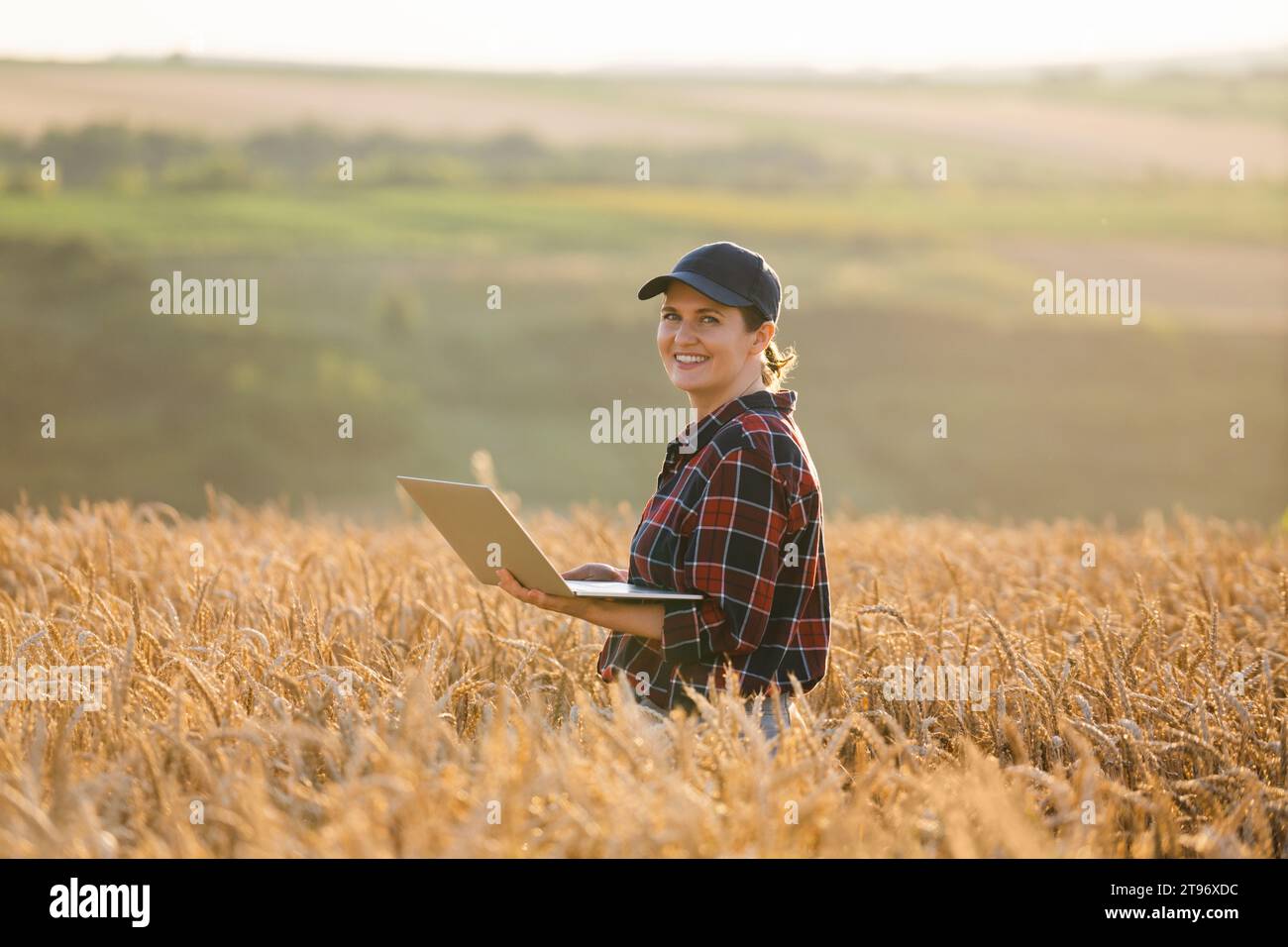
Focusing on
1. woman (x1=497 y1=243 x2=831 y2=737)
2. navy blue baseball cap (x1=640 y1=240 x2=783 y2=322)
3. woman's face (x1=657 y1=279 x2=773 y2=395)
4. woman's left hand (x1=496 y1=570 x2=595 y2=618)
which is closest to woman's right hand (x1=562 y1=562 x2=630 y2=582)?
woman (x1=497 y1=243 x2=831 y2=737)

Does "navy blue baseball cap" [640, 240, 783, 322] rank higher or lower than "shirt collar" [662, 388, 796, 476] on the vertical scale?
higher

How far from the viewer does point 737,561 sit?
3.30 metres

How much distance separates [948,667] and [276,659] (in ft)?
6.75

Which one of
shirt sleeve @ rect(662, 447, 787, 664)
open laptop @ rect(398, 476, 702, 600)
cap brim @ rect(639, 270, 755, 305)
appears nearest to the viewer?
open laptop @ rect(398, 476, 702, 600)

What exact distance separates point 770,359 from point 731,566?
3.19 feet

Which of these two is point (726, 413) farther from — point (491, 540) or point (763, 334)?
point (491, 540)

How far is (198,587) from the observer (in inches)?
187

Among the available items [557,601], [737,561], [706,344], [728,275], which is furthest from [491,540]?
[728,275]

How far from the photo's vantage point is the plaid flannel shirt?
3.31 m

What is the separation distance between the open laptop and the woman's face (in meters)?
0.61

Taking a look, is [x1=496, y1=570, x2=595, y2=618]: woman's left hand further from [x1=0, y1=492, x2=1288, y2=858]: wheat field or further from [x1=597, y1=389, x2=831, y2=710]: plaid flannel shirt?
[x1=0, y1=492, x2=1288, y2=858]: wheat field

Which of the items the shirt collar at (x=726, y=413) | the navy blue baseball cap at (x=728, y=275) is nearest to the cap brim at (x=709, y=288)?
the navy blue baseball cap at (x=728, y=275)
